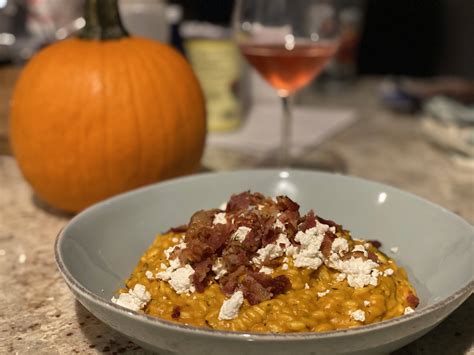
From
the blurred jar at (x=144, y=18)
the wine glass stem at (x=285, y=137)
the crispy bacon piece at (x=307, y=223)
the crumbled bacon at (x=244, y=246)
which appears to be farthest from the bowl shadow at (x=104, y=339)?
the blurred jar at (x=144, y=18)

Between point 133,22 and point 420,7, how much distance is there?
6.57 feet

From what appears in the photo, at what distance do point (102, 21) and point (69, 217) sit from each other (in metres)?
0.34

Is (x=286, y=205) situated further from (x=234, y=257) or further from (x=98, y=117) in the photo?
(x=98, y=117)

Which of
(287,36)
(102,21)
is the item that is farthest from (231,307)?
(287,36)

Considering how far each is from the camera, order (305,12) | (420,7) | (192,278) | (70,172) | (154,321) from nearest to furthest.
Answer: (154,321) < (192,278) < (70,172) < (305,12) < (420,7)

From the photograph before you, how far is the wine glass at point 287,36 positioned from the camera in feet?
4.33

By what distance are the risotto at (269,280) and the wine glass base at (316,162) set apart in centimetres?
72

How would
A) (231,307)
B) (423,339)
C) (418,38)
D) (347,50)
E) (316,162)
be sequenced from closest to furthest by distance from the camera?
(231,307), (423,339), (316,162), (347,50), (418,38)

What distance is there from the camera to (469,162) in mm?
1481

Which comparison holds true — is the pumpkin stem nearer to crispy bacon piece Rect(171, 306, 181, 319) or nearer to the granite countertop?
the granite countertop

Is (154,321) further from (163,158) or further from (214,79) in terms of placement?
(214,79)

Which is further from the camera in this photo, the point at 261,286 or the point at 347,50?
the point at 347,50

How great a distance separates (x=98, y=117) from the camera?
1090 millimetres

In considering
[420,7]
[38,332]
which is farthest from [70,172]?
[420,7]
